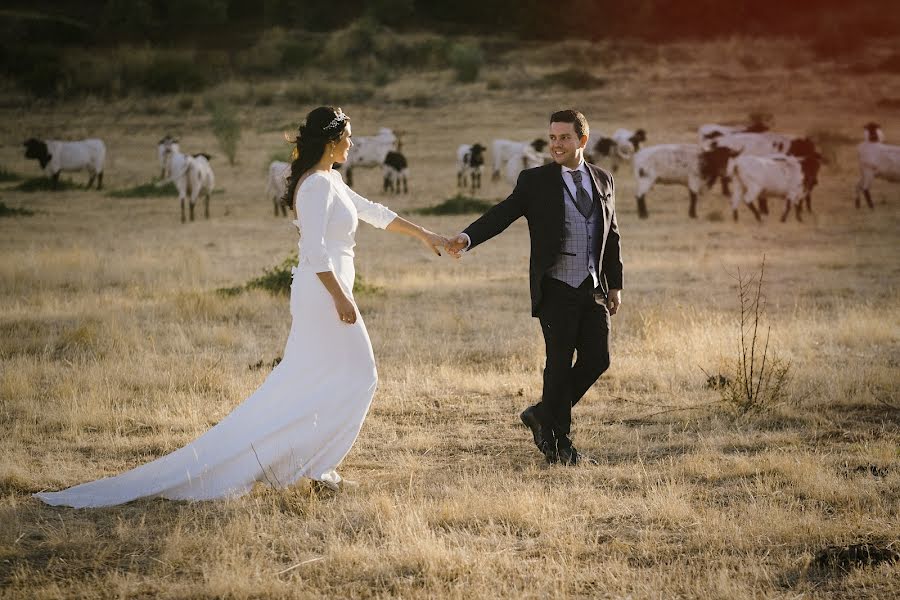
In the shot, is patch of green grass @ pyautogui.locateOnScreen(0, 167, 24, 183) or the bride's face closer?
the bride's face

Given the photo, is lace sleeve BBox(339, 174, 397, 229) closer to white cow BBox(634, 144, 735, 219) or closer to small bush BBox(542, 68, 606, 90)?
white cow BBox(634, 144, 735, 219)

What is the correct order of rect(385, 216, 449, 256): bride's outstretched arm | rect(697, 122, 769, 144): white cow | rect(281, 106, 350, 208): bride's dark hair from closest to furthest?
rect(281, 106, 350, 208): bride's dark hair
rect(385, 216, 449, 256): bride's outstretched arm
rect(697, 122, 769, 144): white cow

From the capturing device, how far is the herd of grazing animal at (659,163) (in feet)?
68.6

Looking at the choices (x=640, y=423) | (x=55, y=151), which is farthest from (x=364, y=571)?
(x=55, y=151)

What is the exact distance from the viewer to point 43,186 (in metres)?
25.6

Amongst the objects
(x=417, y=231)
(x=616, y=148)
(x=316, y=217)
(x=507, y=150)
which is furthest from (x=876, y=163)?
(x=316, y=217)

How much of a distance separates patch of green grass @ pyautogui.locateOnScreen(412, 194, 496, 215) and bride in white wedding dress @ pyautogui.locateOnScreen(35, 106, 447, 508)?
1631 centimetres

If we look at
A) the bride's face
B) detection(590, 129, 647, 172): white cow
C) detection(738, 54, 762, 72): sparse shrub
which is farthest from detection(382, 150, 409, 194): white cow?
detection(738, 54, 762, 72): sparse shrub

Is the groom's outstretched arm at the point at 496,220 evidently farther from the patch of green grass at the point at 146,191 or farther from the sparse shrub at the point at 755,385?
the patch of green grass at the point at 146,191

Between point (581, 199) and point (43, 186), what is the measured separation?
2220 cm

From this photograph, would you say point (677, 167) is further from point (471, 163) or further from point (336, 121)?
point (336, 121)

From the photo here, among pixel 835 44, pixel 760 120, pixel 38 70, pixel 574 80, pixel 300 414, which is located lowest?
pixel 300 414

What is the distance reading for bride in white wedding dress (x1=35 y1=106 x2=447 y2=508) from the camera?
5.30 metres

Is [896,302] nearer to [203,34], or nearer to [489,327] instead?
[489,327]
